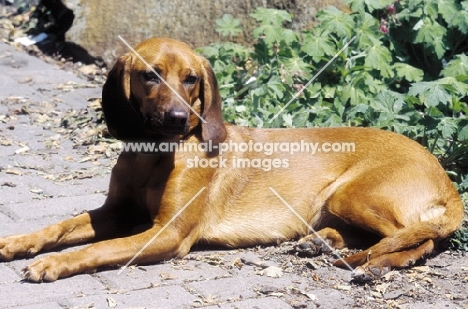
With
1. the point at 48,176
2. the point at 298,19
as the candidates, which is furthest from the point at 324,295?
the point at 298,19

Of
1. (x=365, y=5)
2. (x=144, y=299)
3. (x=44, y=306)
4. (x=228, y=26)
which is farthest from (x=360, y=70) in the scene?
(x=44, y=306)

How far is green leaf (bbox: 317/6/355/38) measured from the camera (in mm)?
6863

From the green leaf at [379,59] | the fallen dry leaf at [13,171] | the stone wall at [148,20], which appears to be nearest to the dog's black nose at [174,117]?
the fallen dry leaf at [13,171]

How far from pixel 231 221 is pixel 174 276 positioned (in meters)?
0.74

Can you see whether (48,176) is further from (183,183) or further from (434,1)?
(434,1)

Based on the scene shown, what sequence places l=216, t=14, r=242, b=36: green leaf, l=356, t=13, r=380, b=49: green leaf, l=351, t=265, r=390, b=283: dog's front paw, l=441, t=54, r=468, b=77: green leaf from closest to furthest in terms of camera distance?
l=351, t=265, r=390, b=283: dog's front paw, l=441, t=54, r=468, b=77: green leaf, l=356, t=13, r=380, b=49: green leaf, l=216, t=14, r=242, b=36: green leaf

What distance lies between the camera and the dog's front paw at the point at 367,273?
172 inches

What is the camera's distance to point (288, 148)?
207 inches

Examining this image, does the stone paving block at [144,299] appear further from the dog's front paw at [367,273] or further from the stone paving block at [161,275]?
the dog's front paw at [367,273]

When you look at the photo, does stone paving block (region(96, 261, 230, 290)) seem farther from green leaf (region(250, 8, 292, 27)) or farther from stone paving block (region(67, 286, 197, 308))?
green leaf (region(250, 8, 292, 27))

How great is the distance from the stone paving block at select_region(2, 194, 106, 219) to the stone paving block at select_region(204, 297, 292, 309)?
1.75 meters

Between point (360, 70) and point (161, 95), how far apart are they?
2786 mm

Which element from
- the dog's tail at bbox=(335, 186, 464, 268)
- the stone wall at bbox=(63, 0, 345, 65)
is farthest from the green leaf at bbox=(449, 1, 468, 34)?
the dog's tail at bbox=(335, 186, 464, 268)

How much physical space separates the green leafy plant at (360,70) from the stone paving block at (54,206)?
1559 millimetres
